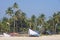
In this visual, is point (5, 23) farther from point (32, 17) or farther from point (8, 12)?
point (32, 17)

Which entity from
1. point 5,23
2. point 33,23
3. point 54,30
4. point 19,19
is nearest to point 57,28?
point 54,30

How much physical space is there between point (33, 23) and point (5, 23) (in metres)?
13.0

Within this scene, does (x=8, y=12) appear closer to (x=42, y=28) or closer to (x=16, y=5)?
(x=16, y=5)

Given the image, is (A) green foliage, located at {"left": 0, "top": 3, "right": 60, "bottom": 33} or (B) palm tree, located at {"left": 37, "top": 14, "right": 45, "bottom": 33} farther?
(B) palm tree, located at {"left": 37, "top": 14, "right": 45, "bottom": 33}

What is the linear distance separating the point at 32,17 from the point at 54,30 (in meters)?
10.3

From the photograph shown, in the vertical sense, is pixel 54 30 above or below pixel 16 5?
below

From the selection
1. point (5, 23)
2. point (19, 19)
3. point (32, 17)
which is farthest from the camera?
point (32, 17)

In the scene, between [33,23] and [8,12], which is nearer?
[8,12]

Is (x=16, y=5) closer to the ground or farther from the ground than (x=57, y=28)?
farther from the ground

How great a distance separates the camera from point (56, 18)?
83.5 meters

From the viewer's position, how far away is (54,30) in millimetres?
85125

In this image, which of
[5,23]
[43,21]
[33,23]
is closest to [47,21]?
[43,21]

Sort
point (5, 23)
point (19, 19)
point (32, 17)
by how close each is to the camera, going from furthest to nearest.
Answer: point (32, 17) → point (19, 19) → point (5, 23)

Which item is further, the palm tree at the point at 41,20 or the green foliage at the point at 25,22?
the palm tree at the point at 41,20
